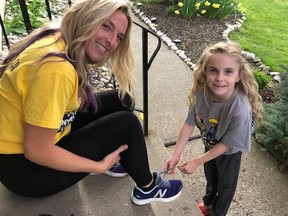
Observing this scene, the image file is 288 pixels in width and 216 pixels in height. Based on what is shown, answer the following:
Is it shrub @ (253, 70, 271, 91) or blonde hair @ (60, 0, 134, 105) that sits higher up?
blonde hair @ (60, 0, 134, 105)

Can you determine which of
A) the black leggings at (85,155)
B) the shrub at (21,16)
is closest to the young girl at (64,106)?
the black leggings at (85,155)

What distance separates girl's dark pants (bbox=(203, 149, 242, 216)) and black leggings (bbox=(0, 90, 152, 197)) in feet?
1.37

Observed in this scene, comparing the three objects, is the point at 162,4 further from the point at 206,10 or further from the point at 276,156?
the point at 276,156

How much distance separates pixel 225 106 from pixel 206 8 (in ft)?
11.5

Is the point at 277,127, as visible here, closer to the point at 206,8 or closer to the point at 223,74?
the point at 223,74

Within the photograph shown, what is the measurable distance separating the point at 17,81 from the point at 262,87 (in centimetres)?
282

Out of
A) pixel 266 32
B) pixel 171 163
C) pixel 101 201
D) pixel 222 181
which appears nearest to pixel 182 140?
pixel 171 163

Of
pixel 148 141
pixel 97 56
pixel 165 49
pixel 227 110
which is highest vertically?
pixel 97 56

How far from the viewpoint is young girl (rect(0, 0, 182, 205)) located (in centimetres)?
122

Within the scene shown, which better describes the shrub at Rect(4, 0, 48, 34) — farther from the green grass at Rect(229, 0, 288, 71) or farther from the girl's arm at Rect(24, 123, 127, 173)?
the girl's arm at Rect(24, 123, 127, 173)

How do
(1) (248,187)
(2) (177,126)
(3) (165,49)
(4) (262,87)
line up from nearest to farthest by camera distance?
1. (1) (248,187)
2. (2) (177,126)
3. (4) (262,87)
4. (3) (165,49)

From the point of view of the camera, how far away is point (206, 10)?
476cm

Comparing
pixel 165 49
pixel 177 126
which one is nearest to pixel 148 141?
pixel 177 126

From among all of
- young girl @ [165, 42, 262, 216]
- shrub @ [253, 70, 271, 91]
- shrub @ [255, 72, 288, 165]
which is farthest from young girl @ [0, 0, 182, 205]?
shrub @ [253, 70, 271, 91]
